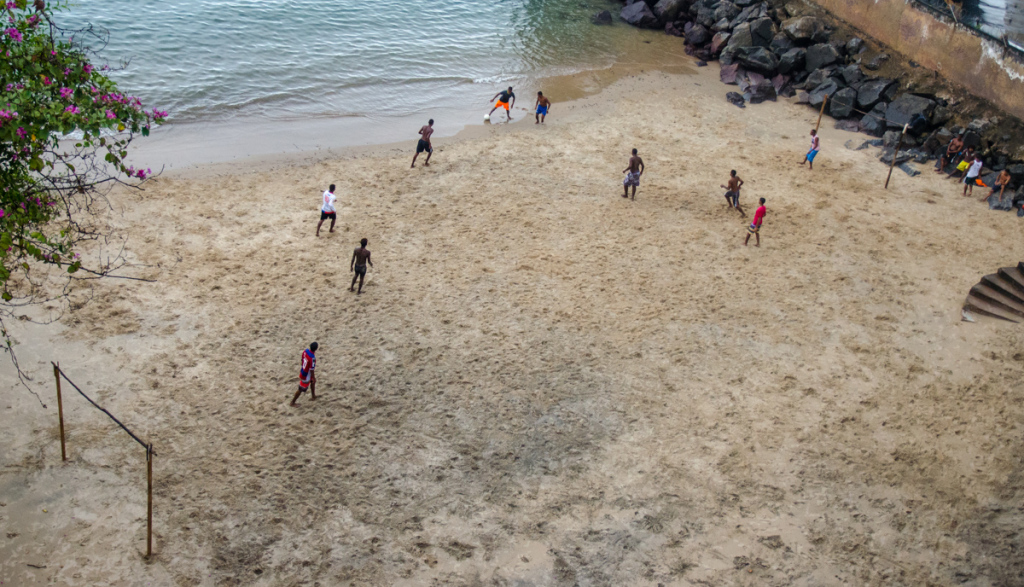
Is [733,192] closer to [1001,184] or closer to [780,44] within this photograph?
[1001,184]

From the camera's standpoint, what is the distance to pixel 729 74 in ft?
79.3

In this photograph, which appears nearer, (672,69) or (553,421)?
(553,421)

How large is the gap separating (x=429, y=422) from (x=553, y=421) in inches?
73.1

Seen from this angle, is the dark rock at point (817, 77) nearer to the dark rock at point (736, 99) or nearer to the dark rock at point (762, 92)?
the dark rock at point (762, 92)

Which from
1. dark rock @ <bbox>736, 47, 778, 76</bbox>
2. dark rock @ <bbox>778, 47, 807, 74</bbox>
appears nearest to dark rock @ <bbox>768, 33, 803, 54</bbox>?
dark rock @ <bbox>736, 47, 778, 76</bbox>

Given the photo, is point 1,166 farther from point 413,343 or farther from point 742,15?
point 742,15

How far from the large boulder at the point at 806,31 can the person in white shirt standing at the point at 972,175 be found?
27.8 feet

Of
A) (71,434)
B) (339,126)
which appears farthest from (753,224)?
(71,434)

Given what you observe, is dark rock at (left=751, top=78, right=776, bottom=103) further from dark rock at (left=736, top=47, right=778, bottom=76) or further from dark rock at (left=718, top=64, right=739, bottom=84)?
dark rock at (left=718, top=64, right=739, bottom=84)

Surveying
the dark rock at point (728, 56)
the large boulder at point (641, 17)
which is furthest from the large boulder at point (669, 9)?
the dark rock at point (728, 56)

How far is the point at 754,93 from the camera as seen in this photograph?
22656 mm

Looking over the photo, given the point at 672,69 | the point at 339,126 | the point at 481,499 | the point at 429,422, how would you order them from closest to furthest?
1. the point at 481,499
2. the point at 429,422
3. the point at 339,126
4. the point at 672,69

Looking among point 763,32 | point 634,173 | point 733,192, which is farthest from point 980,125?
point 634,173

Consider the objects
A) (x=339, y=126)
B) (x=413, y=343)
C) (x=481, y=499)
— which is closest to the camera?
(x=481, y=499)
